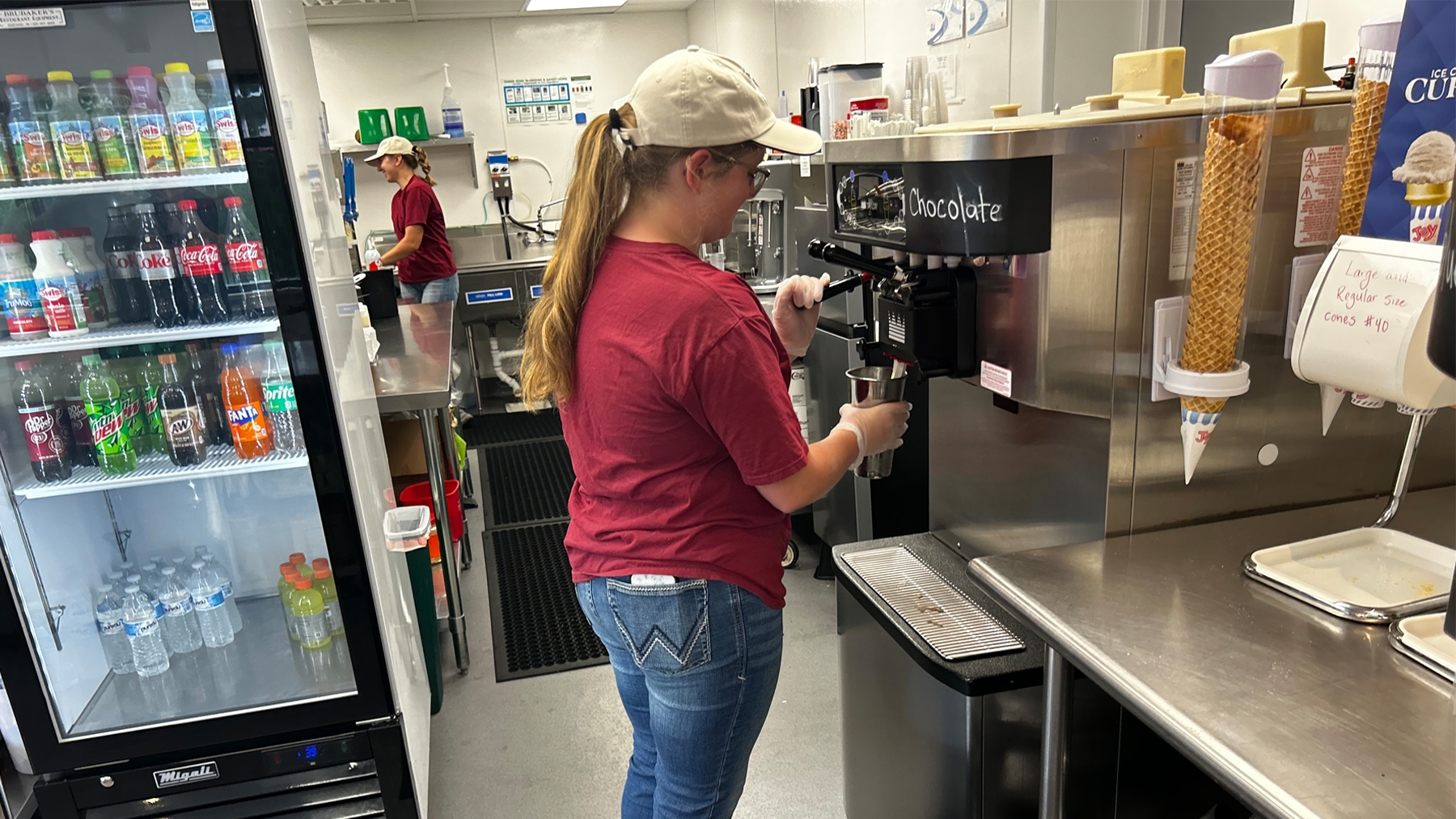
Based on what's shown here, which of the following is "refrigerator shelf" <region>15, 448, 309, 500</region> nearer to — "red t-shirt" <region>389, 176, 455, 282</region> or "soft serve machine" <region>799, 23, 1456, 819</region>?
"soft serve machine" <region>799, 23, 1456, 819</region>

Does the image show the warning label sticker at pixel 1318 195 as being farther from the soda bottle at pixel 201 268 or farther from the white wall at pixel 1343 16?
the soda bottle at pixel 201 268

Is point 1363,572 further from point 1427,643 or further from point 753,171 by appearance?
point 753,171

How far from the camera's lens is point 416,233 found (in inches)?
189

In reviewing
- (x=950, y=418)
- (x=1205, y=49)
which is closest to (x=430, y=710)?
(x=950, y=418)

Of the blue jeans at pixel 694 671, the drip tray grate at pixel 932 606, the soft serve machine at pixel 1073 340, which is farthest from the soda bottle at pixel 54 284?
the drip tray grate at pixel 932 606

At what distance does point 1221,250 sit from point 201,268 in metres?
1.79

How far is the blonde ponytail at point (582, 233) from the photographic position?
4.30ft

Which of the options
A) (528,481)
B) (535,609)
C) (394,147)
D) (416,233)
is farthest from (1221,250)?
(394,147)

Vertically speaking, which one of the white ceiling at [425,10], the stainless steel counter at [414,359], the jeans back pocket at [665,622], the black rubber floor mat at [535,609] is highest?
the white ceiling at [425,10]

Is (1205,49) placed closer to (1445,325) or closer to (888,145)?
(888,145)

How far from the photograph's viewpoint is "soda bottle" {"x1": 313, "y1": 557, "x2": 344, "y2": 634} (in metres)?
2.00

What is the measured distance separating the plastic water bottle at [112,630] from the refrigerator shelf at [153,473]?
0.23 m

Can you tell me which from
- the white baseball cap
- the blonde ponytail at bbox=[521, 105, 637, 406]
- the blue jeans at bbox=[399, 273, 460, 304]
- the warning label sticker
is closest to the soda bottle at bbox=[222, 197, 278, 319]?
the blonde ponytail at bbox=[521, 105, 637, 406]

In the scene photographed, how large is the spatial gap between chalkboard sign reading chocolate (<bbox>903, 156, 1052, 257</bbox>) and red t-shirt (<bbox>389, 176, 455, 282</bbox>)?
4.03 m
